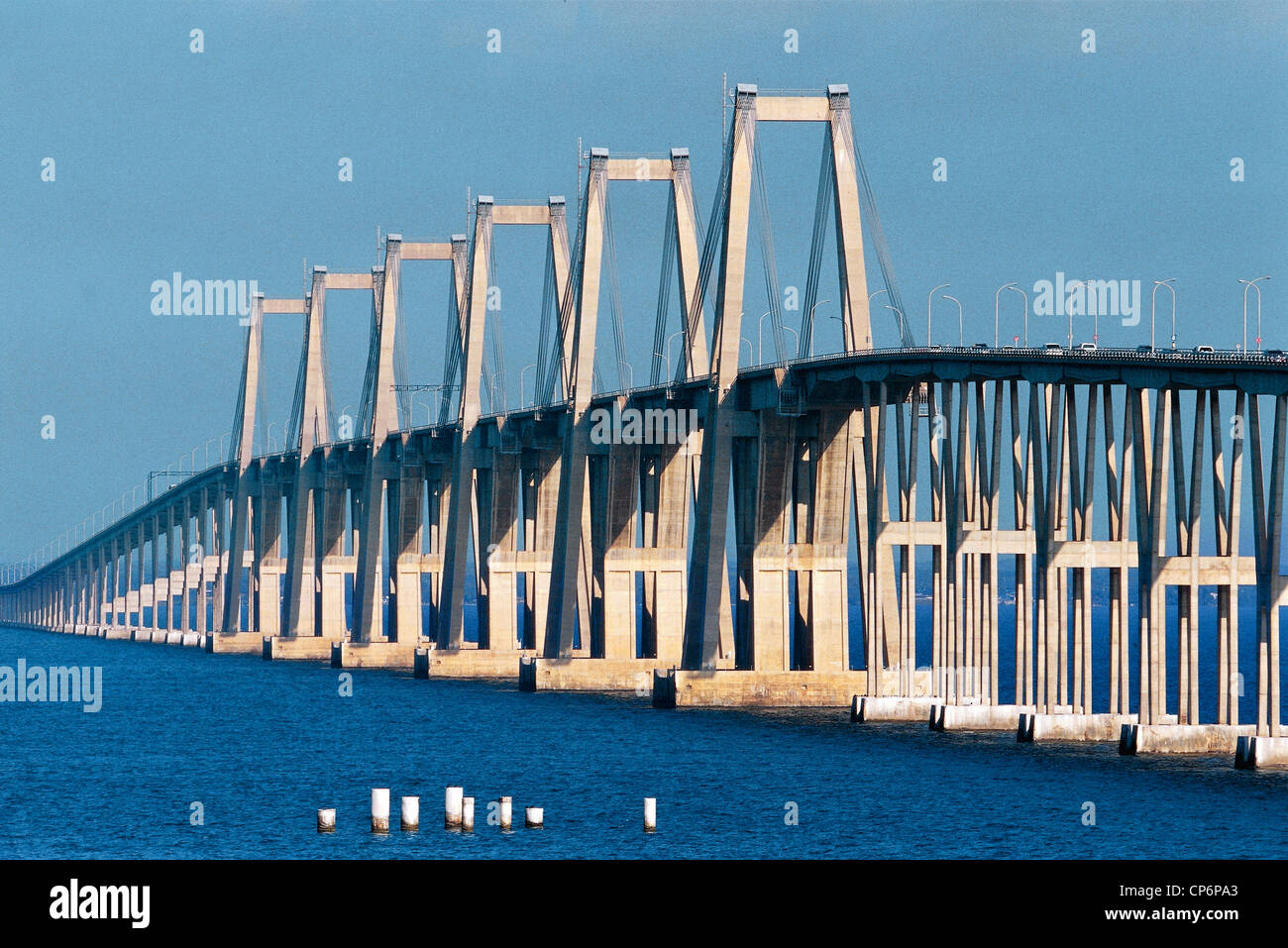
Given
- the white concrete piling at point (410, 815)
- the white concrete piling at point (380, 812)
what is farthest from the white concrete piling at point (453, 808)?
the white concrete piling at point (380, 812)

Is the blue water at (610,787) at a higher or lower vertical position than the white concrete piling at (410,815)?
lower

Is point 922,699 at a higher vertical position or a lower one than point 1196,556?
lower

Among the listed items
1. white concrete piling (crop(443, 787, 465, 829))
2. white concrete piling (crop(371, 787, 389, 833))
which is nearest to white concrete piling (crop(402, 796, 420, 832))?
white concrete piling (crop(371, 787, 389, 833))

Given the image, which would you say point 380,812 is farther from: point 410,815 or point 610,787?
point 610,787

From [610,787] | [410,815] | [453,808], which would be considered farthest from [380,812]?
[610,787]

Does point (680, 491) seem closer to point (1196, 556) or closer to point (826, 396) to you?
point (826, 396)

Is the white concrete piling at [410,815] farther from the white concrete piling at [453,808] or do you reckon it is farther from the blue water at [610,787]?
the white concrete piling at [453,808]
